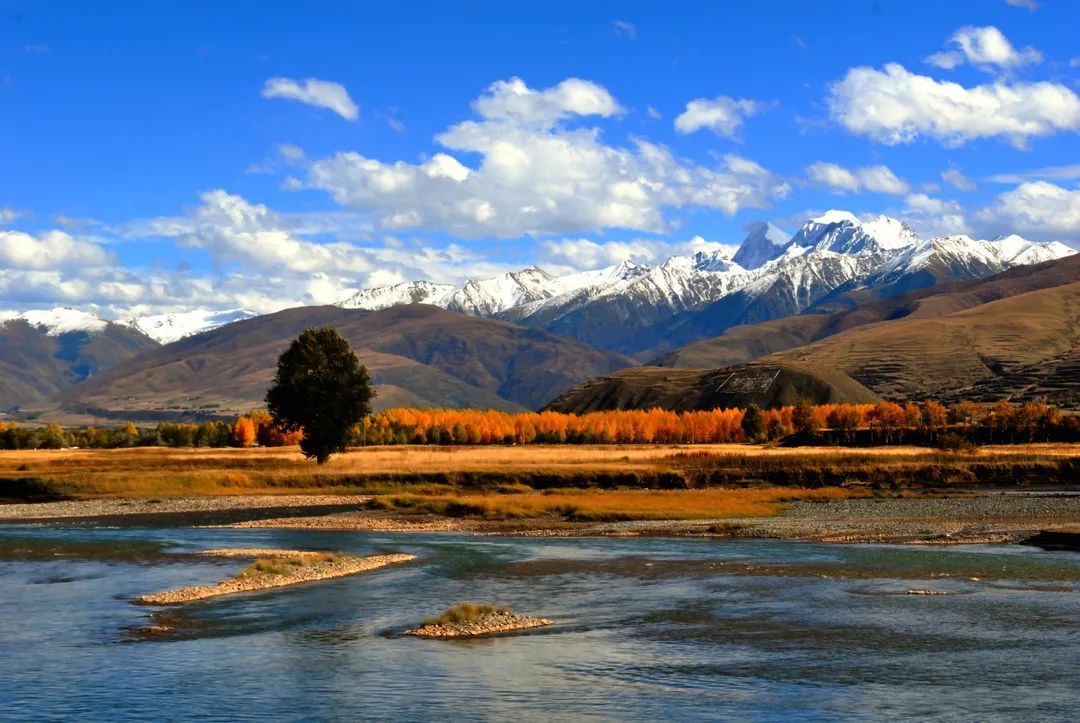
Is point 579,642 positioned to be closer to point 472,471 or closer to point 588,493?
point 588,493

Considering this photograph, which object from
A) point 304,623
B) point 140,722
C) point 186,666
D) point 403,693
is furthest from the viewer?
point 304,623

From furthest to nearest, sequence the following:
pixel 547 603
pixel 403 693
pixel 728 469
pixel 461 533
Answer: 1. pixel 728 469
2. pixel 461 533
3. pixel 547 603
4. pixel 403 693

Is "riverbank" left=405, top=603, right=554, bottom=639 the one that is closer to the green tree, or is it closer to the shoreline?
the shoreline

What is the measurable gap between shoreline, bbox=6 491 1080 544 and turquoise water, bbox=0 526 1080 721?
1142 cm

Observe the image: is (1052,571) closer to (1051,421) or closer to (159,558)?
(159,558)

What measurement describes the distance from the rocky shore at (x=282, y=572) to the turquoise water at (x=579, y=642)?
63.0 inches

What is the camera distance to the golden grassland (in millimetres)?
117062

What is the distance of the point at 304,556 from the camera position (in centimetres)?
6425

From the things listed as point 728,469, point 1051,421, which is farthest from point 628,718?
point 1051,421

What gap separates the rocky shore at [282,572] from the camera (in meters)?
53.2

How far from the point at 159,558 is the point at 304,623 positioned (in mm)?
24835

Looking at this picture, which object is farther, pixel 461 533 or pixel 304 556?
pixel 461 533

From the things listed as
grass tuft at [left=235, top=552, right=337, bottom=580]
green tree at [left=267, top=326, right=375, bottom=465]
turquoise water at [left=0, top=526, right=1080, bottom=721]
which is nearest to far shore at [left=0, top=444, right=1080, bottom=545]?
green tree at [left=267, top=326, right=375, bottom=465]

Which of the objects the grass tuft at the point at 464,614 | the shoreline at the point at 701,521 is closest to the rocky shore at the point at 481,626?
the grass tuft at the point at 464,614
